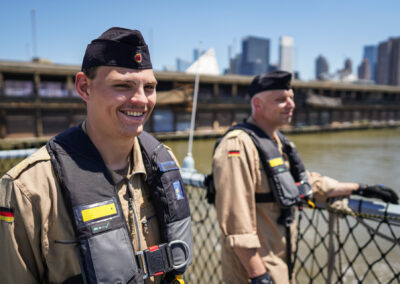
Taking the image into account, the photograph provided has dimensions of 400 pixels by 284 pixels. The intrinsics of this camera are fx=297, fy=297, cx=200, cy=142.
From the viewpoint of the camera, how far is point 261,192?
248 centimetres

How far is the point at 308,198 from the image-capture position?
2.65 m

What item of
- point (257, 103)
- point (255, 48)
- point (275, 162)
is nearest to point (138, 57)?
point (275, 162)

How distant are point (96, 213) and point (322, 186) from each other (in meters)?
2.09

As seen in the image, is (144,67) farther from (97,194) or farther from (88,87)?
(97,194)

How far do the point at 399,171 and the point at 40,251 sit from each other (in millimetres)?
19399

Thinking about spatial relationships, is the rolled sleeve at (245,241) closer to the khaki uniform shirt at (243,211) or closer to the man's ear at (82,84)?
the khaki uniform shirt at (243,211)

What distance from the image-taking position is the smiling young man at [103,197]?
4.45 feet

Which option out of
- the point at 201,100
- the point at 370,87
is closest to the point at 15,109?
the point at 201,100

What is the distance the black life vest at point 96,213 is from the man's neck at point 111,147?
5 centimetres

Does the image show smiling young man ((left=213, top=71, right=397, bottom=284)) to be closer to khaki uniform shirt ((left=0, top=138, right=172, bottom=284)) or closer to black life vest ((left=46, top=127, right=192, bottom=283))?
black life vest ((left=46, top=127, right=192, bottom=283))

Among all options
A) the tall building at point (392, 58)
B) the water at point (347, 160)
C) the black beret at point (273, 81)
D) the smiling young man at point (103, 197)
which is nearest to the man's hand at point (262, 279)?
the smiling young man at point (103, 197)

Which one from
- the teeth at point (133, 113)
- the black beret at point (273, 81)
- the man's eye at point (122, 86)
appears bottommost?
the teeth at point (133, 113)

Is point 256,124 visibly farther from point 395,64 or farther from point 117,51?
point 395,64

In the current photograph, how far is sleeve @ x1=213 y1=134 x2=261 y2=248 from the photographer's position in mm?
2205
